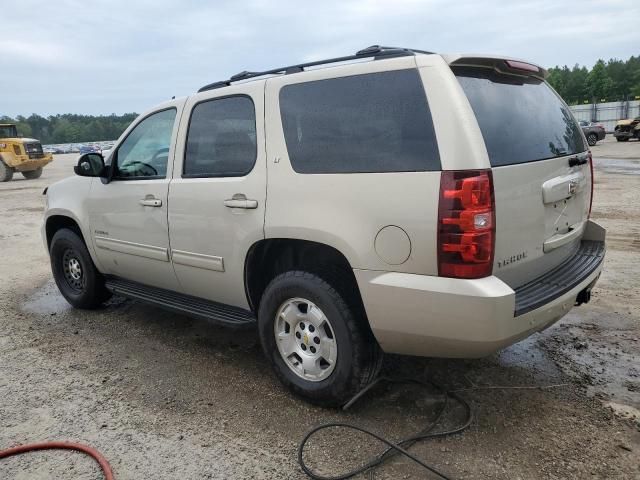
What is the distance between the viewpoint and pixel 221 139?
3.64 meters

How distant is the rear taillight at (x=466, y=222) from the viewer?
247 centimetres

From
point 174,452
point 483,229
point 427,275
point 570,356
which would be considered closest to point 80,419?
point 174,452

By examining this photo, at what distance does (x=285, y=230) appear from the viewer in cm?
310

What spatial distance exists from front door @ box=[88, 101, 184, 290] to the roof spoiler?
220cm

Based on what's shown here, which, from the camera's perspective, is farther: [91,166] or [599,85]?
[599,85]

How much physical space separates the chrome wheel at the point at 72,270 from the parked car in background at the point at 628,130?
33220mm

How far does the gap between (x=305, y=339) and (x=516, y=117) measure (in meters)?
1.77

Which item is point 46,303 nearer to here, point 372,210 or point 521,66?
point 372,210

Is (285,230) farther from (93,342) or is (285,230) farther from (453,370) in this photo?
(93,342)

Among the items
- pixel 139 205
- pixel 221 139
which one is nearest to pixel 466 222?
pixel 221 139

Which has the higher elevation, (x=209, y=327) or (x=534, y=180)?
(x=534, y=180)

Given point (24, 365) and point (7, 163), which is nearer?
point (24, 365)

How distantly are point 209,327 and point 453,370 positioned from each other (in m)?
2.21

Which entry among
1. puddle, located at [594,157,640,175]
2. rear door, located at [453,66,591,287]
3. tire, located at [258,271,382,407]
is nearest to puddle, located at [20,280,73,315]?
tire, located at [258,271,382,407]
